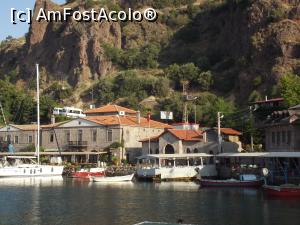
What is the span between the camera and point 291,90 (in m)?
88.6

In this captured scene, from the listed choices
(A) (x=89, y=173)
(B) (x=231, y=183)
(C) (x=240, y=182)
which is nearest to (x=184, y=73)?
(A) (x=89, y=173)

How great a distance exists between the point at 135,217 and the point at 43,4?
14709 cm

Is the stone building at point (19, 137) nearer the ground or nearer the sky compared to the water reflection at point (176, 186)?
nearer the sky

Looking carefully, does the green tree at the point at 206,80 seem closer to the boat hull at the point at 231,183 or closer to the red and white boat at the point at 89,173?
the red and white boat at the point at 89,173

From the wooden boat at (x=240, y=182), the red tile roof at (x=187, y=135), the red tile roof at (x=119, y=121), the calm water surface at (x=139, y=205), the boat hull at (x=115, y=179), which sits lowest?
the calm water surface at (x=139, y=205)

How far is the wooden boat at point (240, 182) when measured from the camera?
2421 inches

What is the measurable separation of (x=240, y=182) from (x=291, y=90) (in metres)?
31.3

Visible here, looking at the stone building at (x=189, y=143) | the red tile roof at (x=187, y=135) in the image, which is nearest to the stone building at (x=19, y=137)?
the stone building at (x=189, y=143)

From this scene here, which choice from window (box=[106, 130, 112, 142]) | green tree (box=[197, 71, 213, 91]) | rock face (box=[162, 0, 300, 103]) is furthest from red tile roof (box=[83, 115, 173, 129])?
green tree (box=[197, 71, 213, 91])

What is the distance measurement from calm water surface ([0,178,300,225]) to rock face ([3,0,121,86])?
8725 cm

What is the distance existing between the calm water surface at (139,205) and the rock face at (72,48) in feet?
286

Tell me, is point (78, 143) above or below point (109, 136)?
below

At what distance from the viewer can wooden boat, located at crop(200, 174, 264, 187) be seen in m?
61.5

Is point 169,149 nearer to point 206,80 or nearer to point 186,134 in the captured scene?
point 186,134
